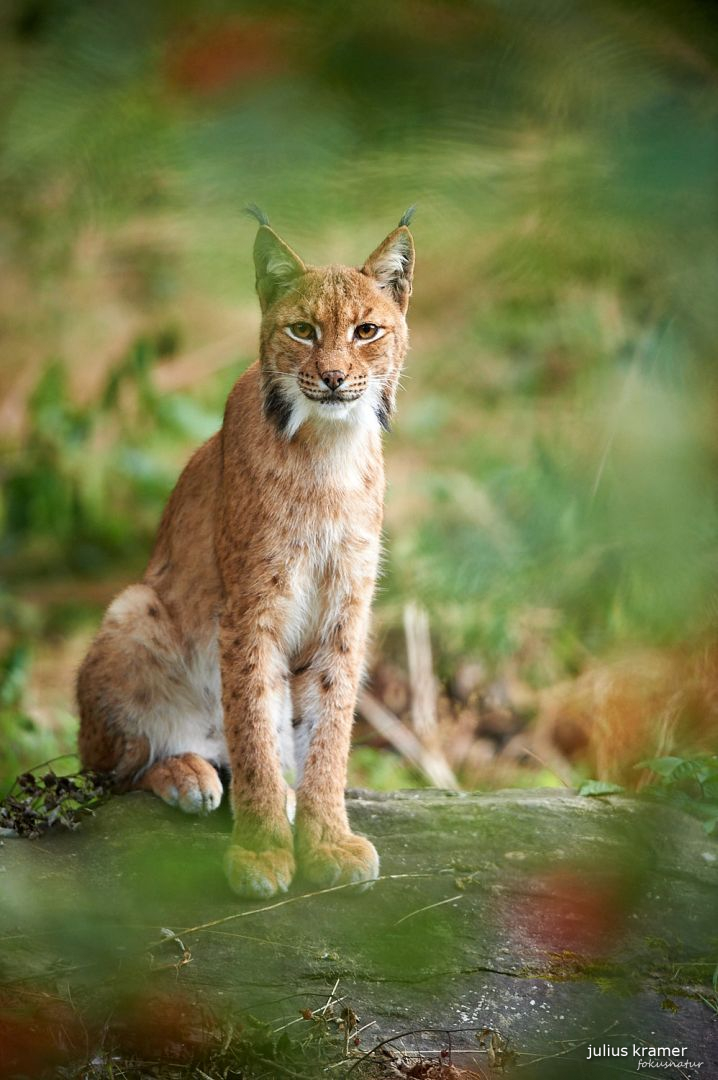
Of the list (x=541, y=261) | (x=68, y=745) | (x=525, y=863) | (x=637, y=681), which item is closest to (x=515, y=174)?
(x=541, y=261)

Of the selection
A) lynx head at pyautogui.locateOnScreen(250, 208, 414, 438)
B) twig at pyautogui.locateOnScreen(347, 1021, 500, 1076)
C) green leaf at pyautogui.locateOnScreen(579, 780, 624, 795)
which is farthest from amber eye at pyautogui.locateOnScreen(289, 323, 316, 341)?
green leaf at pyautogui.locateOnScreen(579, 780, 624, 795)

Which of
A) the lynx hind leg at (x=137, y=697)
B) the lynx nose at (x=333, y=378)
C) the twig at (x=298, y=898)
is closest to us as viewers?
the twig at (x=298, y=898)

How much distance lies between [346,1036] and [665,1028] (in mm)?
707

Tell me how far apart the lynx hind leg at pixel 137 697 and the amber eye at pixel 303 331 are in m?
1.22

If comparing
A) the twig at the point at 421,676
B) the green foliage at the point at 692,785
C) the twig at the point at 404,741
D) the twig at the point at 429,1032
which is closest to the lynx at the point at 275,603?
the twig at the point at 429,1032

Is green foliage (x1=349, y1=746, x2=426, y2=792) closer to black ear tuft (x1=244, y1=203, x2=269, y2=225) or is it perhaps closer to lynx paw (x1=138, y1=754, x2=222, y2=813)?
lynx paw (x1=138, y1=754, x2=222, y2=813)

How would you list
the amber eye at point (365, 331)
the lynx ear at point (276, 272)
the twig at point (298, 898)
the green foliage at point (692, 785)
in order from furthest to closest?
the green foliage at point (692, 785) < the amber eye at point (365, 331) < the twig at point (298, 898) < the lynx ear at point (276, 272)

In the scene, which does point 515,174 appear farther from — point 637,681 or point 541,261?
point 637,681

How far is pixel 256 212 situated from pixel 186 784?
2987 millimetres

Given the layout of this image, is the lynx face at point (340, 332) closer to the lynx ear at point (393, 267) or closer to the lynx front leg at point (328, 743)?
the lynx ear at point (393, 267)

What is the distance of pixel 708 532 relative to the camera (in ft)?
3.10

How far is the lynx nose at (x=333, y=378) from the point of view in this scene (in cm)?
308

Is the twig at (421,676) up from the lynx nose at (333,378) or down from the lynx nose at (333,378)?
down

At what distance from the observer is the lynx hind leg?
393 centimetres
